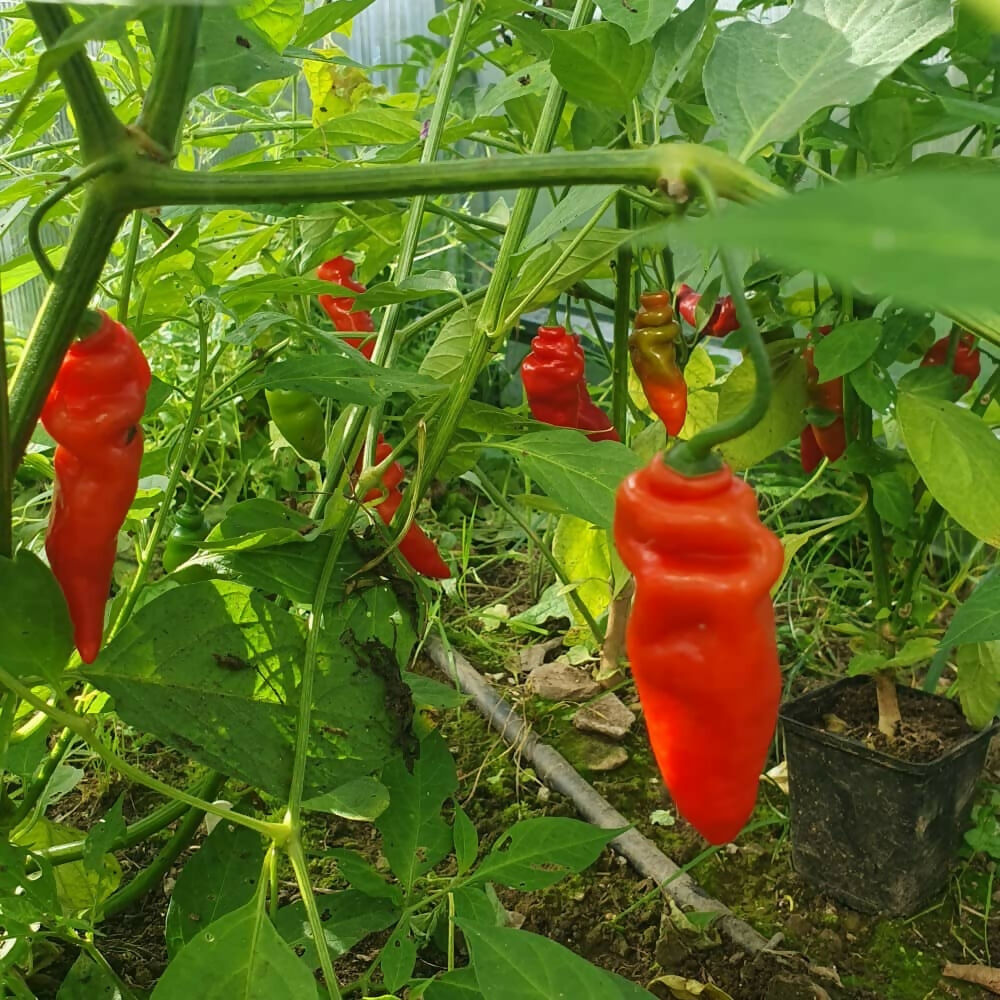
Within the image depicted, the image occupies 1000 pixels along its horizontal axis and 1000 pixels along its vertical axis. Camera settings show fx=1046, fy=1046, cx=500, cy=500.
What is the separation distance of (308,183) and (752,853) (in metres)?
1.11

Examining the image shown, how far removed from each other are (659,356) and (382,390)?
43 cm

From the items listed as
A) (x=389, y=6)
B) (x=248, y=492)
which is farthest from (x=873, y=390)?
(x=389, y=6)

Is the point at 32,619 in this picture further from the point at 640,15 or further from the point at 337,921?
the point at 640,15

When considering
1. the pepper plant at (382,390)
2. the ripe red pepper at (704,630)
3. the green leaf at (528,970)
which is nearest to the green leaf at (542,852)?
the pepper plant at (382,390)

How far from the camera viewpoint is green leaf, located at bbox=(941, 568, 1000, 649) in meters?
0.82

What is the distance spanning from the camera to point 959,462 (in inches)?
36.5

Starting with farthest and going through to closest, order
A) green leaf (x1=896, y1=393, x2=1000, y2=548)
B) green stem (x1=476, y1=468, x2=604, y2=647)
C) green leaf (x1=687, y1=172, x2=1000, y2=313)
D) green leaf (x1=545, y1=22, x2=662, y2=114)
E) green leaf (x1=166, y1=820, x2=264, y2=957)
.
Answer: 1. green stem (x1=476, y1=468, x2=604, y2=647)
2. green leaf (x1=896, y1=393, x2=1000, y2=548)
3. green leaf (x1=166, y1=820, x2=264, y2=957)
4. green leaf (x1=545, y1=22, x2=662, y2=114)
5. green leaf (x1=687, y1=172, x2=1000, y2=313)

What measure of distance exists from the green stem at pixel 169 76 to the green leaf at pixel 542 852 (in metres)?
0.53

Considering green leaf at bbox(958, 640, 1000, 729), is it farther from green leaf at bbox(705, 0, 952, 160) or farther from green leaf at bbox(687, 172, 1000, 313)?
green leaf at bbox(687, 172, 1000, 313)

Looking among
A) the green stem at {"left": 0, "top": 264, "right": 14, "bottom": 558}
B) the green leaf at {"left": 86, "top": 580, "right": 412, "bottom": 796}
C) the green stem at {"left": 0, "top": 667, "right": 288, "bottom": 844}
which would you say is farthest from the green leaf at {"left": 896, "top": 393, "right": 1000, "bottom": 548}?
the green stem at {"left": 0, "top": 264, "right": 14, "bottom": 558}

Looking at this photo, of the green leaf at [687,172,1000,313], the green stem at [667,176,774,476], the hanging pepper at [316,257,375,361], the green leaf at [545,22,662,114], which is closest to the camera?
the green leaf at [687,172,1000,313]

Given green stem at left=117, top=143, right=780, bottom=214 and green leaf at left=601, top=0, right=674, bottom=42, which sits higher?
green leaf at left=601, top=0, right=674, bottom=42

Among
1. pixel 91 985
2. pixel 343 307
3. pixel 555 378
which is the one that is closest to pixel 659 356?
pixel 555 378

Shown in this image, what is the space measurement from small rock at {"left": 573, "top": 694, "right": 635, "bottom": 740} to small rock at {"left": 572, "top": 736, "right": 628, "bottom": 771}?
0.01 m
